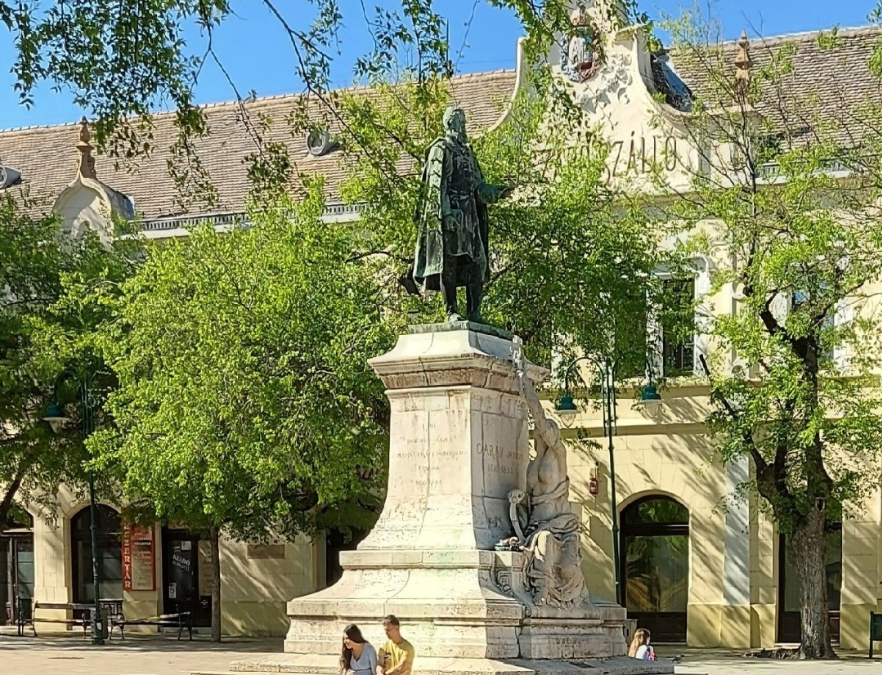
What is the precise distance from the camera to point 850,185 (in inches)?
1257

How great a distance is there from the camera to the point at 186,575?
42000 mm

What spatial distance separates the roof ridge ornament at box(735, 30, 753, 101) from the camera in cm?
3225

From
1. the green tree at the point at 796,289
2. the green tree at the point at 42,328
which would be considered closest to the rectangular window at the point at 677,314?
the green tree at the point at 796,289

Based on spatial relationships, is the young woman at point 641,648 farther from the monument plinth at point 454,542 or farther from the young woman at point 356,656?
the young woman at point 356,656

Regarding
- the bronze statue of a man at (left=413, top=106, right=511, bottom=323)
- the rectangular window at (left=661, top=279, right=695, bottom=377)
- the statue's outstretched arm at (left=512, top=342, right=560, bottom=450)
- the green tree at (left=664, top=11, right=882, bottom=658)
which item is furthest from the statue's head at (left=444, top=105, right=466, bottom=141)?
the rectangular window at (left=661, top=279, right=695, bottom=377)

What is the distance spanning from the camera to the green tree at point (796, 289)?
29875 mm

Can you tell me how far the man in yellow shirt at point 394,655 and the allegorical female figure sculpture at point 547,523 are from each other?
315 cm

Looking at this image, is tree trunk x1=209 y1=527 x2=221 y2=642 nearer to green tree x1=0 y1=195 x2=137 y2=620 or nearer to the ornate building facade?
the ornate building facade

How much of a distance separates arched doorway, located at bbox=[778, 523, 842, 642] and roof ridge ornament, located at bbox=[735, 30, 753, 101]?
28.4 feet

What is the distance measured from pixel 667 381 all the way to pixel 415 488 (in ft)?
57.4

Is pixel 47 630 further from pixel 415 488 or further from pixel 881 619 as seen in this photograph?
pixel 415 488

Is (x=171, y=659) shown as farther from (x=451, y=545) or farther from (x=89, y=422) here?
(x=451, y=545)

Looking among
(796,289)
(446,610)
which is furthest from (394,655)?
(796,289)

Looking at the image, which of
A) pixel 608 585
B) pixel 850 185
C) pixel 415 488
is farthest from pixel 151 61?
pixel 608 585
